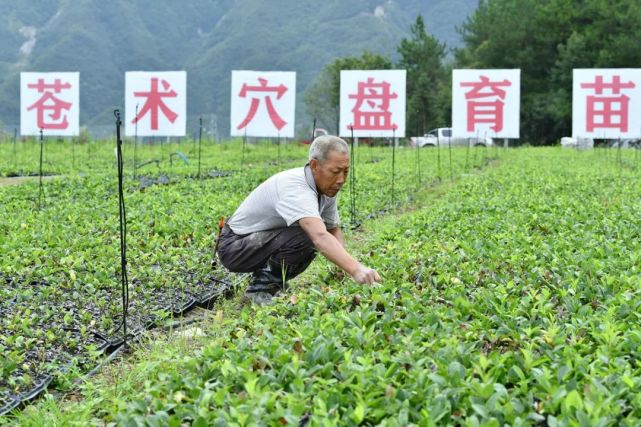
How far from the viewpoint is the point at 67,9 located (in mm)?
80750

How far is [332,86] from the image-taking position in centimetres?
4984

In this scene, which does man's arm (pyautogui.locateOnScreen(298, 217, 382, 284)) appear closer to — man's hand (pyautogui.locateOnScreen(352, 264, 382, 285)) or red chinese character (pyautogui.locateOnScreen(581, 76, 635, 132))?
man's hand (pyautogui.locateOnScreen(352, 264, 382, 285))

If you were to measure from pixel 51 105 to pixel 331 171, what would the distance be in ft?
50.8

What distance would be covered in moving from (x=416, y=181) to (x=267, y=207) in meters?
7.49

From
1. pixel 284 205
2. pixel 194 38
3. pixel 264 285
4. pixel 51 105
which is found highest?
pixel 194 38

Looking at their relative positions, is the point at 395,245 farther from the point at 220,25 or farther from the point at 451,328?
the point at 220,25

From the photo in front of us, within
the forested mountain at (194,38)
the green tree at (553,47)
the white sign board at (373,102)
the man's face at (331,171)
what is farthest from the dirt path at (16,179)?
the forested mountain at (194,38)

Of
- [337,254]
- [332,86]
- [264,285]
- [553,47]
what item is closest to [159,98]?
[264,285]

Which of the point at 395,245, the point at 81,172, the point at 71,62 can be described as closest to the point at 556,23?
the point at 81,172

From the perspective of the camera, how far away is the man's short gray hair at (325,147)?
419 cm

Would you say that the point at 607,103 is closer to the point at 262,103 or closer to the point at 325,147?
the point at 262,103

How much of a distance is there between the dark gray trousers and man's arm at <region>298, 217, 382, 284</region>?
0.67m

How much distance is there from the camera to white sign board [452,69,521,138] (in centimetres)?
1880

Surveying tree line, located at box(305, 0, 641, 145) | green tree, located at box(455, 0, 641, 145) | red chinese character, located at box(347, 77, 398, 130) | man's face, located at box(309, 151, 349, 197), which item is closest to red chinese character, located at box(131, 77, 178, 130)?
red chinese character, located at box(347, 77, 398, 130)
